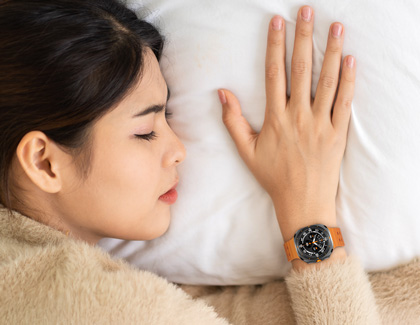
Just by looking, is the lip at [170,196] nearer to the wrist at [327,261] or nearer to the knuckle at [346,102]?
the wrist at [327,261]

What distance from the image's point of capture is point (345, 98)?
101 cm

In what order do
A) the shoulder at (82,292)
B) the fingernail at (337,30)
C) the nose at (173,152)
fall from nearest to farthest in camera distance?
the shoulder at (82,292) → the fingernail at (337,30) → the nose at (173,152)

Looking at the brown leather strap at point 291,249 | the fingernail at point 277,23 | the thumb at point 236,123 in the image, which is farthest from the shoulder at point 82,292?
the fingernail at point 277,23

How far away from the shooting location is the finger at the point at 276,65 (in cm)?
102

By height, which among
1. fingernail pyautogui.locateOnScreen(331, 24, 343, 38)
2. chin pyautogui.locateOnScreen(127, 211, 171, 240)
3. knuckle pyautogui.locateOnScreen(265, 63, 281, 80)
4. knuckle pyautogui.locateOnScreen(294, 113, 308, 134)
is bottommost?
chin pyautogui.locateOnScreen(127, 211, 171, 240)

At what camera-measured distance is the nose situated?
1.08 meters

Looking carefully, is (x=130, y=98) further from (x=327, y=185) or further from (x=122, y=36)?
(x=327, y=185)

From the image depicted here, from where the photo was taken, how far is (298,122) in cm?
106

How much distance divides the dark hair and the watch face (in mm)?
521

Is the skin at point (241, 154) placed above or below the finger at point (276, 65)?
below

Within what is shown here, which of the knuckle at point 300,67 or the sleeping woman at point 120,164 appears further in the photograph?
the knuckle at point 300,67

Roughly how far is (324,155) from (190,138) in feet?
1.13

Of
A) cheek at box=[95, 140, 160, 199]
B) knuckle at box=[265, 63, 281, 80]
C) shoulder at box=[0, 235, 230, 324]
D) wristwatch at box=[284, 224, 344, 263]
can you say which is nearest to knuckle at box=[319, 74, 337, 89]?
knuckle at box=[265, 63, 281, 80]

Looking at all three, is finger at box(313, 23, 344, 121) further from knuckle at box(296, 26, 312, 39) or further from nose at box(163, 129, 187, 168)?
nose at box(163, 129, 187, 168)
